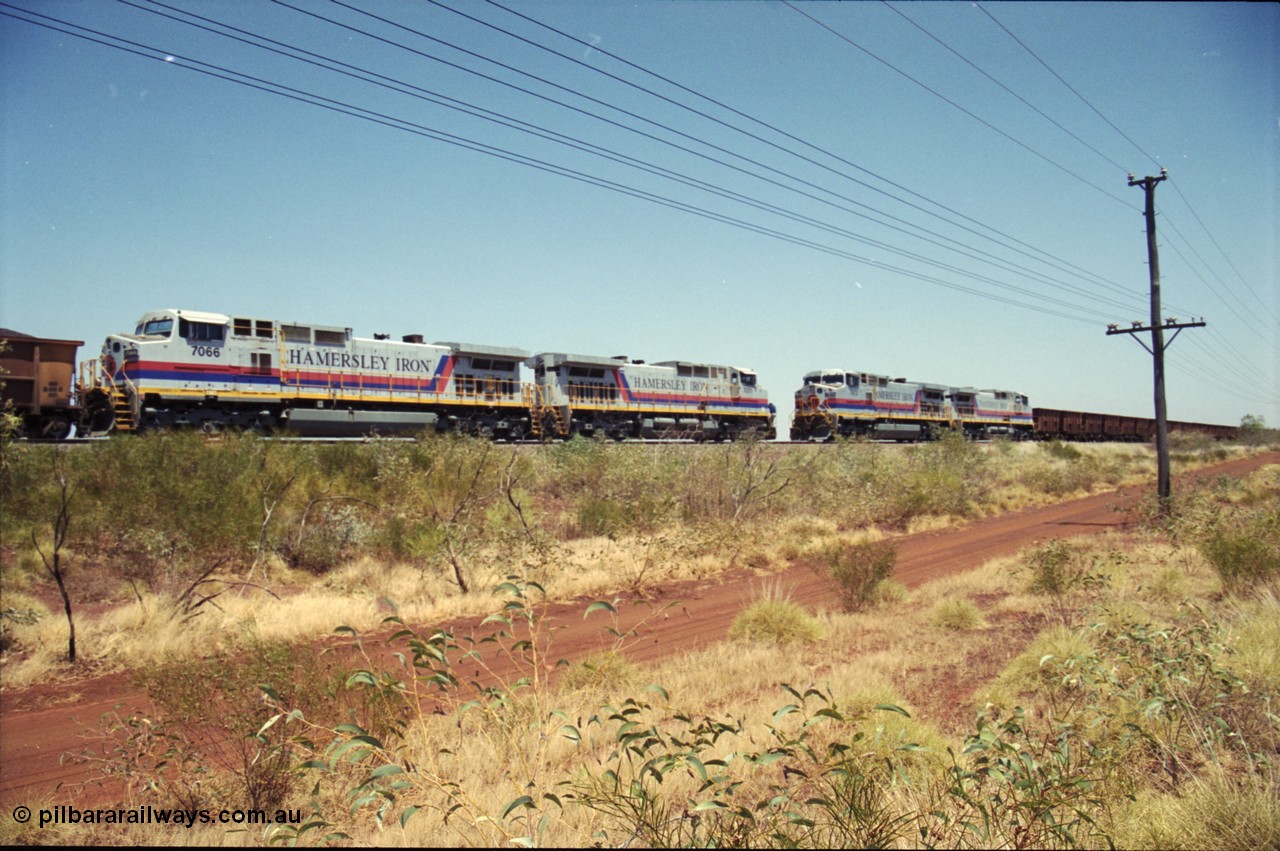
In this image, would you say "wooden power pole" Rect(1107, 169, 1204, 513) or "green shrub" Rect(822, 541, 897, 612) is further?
"wooden power pole" Rect(1107, 169, 1204, 513)

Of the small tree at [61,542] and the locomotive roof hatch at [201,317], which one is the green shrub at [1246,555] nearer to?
the small tree at [61,542]

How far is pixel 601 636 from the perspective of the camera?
9.82 meters

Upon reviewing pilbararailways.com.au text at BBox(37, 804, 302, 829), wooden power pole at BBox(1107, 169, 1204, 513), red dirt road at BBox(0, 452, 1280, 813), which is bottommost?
red dirt road at BBox(0, 452, 1280, 813)

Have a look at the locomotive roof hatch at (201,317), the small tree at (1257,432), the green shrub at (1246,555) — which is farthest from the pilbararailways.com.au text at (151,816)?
the small tree at (1257,432)

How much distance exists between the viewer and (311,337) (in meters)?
25.6

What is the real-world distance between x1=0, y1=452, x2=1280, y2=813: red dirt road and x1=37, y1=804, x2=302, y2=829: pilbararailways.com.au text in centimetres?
28

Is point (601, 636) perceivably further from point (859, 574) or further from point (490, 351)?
point (490, 351)

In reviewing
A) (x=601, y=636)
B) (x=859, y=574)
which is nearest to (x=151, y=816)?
(x=601, y=636)

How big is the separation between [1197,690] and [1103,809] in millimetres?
2522

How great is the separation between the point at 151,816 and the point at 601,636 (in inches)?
234

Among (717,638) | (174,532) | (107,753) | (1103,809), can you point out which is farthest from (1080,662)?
(174,532)

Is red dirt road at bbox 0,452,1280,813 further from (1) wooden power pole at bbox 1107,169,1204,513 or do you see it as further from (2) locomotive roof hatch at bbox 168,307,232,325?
(2) locomotive roof hatch at bbox 168,307,232,325

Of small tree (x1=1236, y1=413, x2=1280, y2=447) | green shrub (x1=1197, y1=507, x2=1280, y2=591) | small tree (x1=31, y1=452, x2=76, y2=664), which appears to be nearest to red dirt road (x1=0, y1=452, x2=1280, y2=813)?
small tree (x1=31, y1=452, x2=76, y2=664)

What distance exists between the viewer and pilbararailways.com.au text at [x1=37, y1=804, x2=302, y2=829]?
433 centimetres
